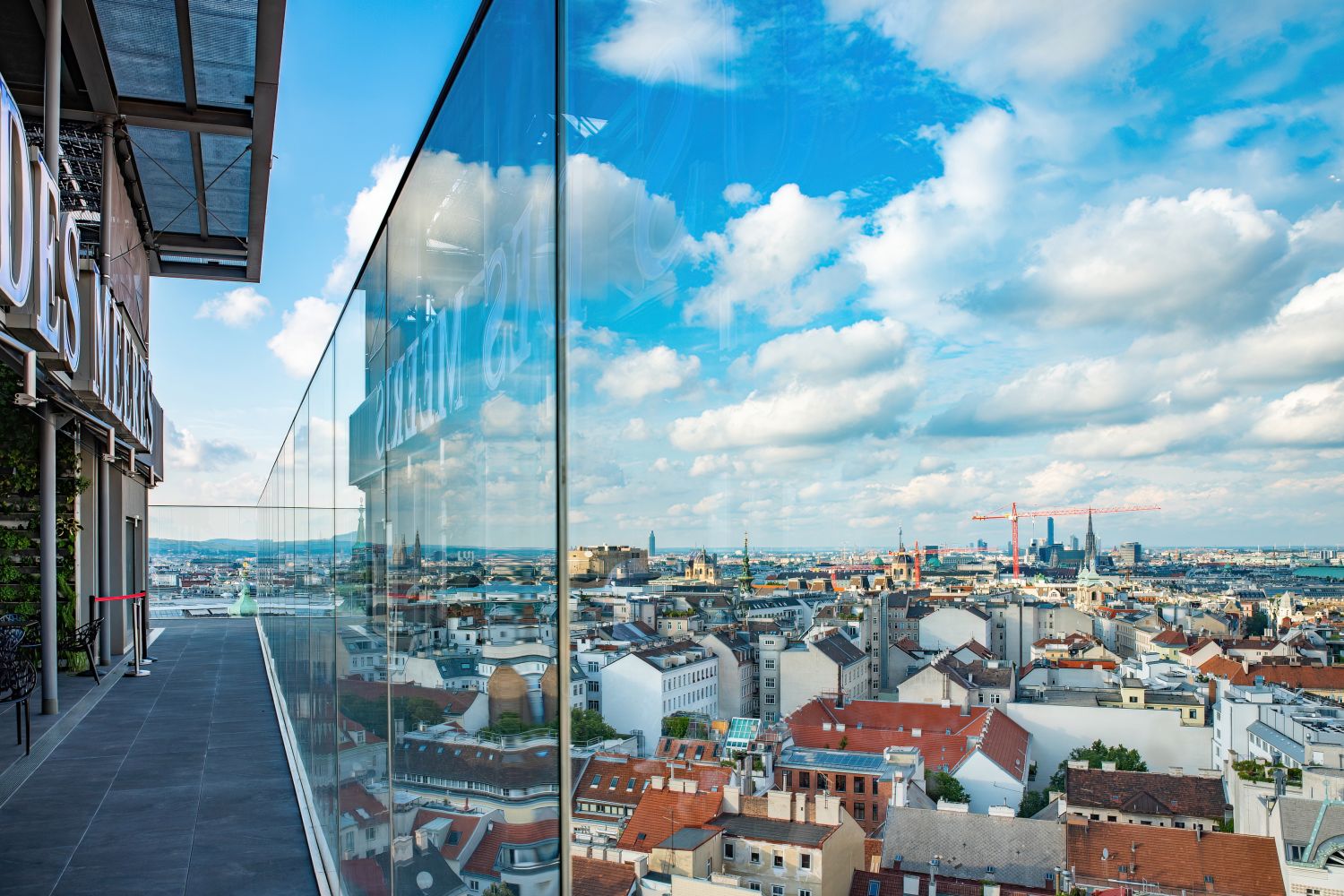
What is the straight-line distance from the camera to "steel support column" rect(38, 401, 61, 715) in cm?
802

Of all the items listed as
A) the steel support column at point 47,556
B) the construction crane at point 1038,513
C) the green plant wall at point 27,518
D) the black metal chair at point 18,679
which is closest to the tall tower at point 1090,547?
the construction crane at point 1038,513

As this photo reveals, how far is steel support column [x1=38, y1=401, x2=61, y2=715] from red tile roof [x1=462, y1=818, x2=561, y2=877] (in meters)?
8.19

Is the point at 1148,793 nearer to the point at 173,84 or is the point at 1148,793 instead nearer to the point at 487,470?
the point at 487,470

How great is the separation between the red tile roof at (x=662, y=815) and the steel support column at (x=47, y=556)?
885 centimetres

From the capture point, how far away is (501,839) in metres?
1.46

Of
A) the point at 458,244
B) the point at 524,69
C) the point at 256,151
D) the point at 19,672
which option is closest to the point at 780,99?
the point at 524,69

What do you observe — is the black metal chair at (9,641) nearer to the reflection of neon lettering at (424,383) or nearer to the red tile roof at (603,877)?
the reflection of neon lettering at (424,383)

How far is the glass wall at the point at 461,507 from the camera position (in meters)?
1.36

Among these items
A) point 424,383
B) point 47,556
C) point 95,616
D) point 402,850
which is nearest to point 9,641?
point 47,556

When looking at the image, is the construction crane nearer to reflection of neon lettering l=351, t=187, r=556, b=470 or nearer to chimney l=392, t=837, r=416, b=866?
reflection of neon lettering l=351, t=187, r=556, b=470

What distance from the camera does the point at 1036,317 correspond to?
2.31ft

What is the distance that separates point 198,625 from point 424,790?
18.9m

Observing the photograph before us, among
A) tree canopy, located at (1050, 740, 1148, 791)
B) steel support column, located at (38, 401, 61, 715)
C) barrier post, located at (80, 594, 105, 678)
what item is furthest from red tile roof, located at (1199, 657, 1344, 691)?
barrier post, located at (80, 594, 105, 678)

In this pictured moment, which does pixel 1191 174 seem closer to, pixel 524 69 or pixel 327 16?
pixel 524 69
